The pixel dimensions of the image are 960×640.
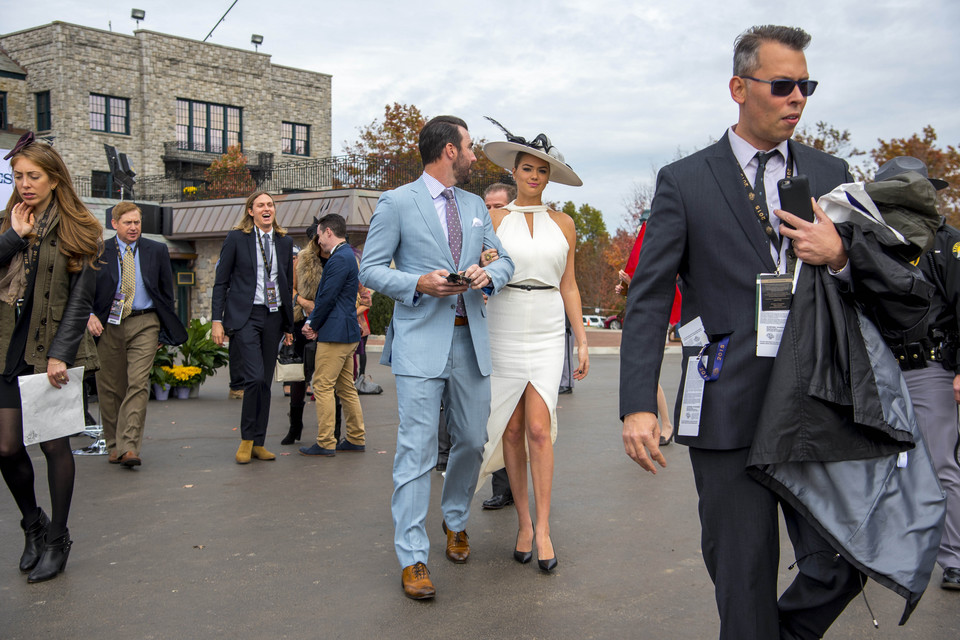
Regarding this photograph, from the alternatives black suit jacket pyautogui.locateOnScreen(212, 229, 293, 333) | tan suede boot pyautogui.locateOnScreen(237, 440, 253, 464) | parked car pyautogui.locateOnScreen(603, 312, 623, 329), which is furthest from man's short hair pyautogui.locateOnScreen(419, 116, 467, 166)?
parked car pyautogui.locateOnScreen(603, 312, 623, 329)

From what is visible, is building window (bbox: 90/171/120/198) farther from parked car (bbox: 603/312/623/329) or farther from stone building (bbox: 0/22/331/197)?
parked car (bbox: 603/312/623/329)

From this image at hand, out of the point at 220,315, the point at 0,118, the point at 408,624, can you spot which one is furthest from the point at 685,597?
the point at 0,118

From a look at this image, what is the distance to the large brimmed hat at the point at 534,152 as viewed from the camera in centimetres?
536

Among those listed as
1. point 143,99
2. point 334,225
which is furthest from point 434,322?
point 143,99

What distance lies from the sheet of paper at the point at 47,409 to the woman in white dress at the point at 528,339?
224cm

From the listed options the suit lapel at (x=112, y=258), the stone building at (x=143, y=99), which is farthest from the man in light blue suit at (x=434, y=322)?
the stone building at (x=143, y=99)

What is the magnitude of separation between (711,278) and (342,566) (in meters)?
2.92

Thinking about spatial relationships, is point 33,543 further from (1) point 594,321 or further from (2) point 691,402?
(1) point 594,321

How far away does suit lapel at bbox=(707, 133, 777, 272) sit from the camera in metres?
2.79

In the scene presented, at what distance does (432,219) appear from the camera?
483 centimetres

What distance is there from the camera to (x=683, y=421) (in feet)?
9.37

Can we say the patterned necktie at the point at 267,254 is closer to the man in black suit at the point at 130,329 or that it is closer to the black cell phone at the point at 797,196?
the man in black suit at the point at 130,329

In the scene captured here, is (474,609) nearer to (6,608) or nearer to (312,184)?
(6,608)

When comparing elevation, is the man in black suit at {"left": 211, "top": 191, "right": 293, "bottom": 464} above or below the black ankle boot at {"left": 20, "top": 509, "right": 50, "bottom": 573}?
above
